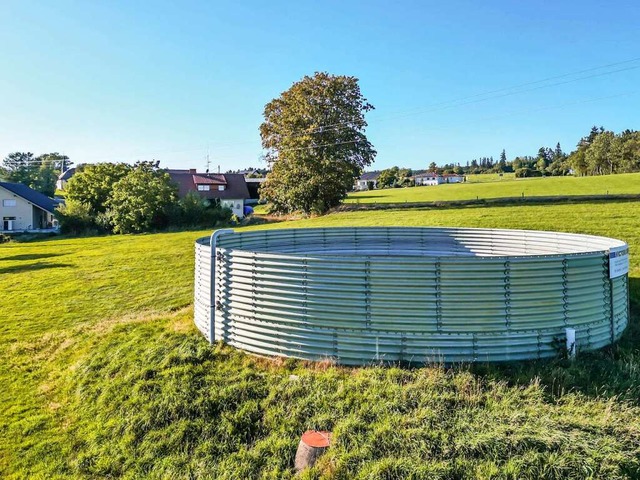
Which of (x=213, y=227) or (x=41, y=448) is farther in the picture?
(x=213, y=227)

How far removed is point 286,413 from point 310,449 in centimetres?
84

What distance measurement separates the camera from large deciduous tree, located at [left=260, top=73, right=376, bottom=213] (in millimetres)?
29875

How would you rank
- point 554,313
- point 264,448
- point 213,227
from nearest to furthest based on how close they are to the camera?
point 264,448
point 554,313
point 213,227

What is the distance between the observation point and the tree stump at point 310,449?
14.7 ft

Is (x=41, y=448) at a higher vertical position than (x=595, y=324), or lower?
lower

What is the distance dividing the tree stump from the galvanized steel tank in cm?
150

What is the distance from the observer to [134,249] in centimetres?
2045

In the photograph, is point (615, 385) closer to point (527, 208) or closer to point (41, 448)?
point (41, 448)

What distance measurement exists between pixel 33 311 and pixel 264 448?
368 inches

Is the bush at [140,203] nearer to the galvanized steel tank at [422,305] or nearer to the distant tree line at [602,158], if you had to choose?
the galvanized steel tank at [422,305]

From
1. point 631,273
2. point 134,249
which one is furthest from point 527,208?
point 134,249

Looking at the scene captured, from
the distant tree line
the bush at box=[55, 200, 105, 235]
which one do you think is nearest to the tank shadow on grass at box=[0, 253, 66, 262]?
the bush at box=[55, 200, 105, 235]

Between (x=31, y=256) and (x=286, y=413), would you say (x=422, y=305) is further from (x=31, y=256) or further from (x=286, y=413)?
(x=31, y=256)

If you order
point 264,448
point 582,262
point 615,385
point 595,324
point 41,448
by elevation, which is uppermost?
point 582,262
